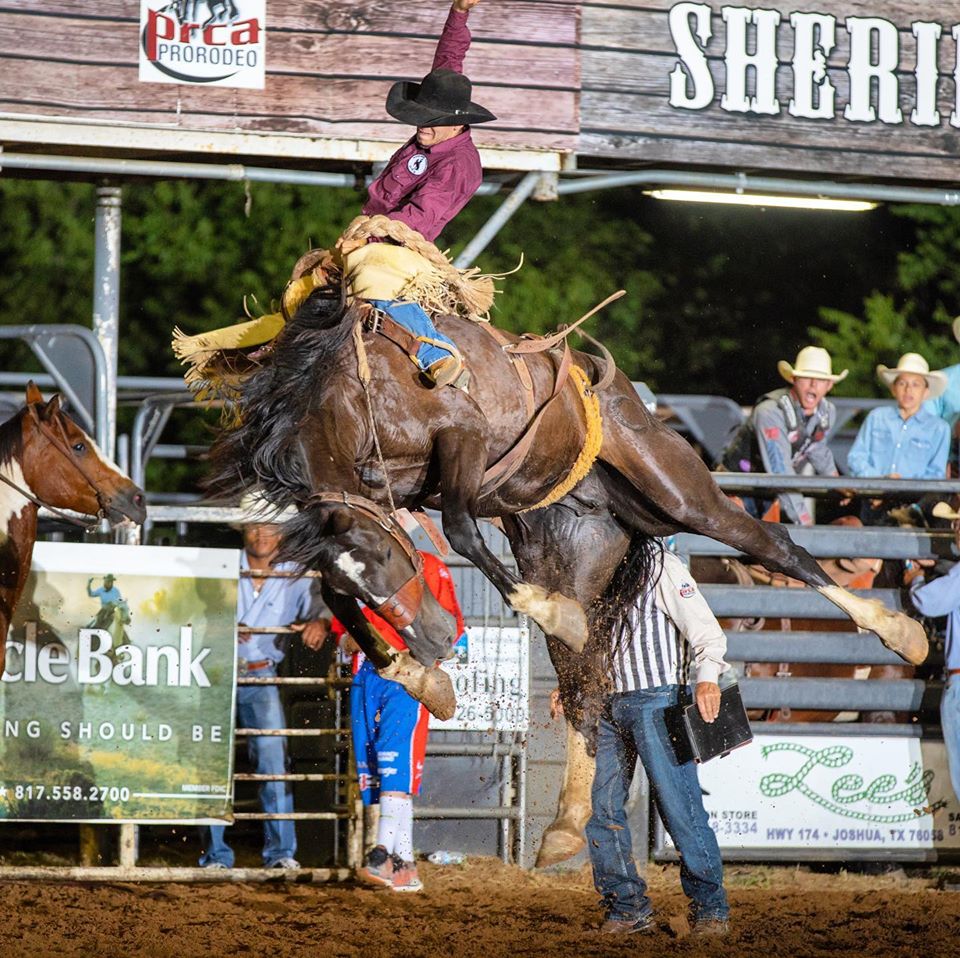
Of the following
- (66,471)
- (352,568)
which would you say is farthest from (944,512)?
(66,471)

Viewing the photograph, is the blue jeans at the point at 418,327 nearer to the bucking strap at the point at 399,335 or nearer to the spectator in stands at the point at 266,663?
the bucking strap at the point at 399,335

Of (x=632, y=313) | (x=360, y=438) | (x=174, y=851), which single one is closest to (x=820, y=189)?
(x=360, y=438)

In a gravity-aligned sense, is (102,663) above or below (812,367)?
below

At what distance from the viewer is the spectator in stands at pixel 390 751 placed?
7.02m

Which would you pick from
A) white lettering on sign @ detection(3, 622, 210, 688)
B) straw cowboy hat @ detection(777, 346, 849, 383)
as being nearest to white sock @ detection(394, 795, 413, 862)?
white lettering on sign @ detection(3, 622, 210, 688)

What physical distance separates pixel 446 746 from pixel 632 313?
35.2 feet

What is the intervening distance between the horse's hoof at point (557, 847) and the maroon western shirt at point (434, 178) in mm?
2447

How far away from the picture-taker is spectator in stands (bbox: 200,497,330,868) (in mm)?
7859

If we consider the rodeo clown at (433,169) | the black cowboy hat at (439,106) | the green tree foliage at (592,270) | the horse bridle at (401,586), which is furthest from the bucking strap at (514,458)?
the green tree foliage at (592,270)

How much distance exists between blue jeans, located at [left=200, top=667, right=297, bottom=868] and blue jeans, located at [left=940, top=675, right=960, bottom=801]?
3.46 metres

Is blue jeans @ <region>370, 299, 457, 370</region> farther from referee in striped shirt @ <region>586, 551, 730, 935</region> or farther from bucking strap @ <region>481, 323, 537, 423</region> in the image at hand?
referee in striped shirt @ <region>586, 551, 730, 935</region>

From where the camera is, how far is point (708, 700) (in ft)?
20.6

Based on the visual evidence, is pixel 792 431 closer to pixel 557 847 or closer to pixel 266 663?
pixel 266 663

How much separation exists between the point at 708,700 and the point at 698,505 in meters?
0.82
